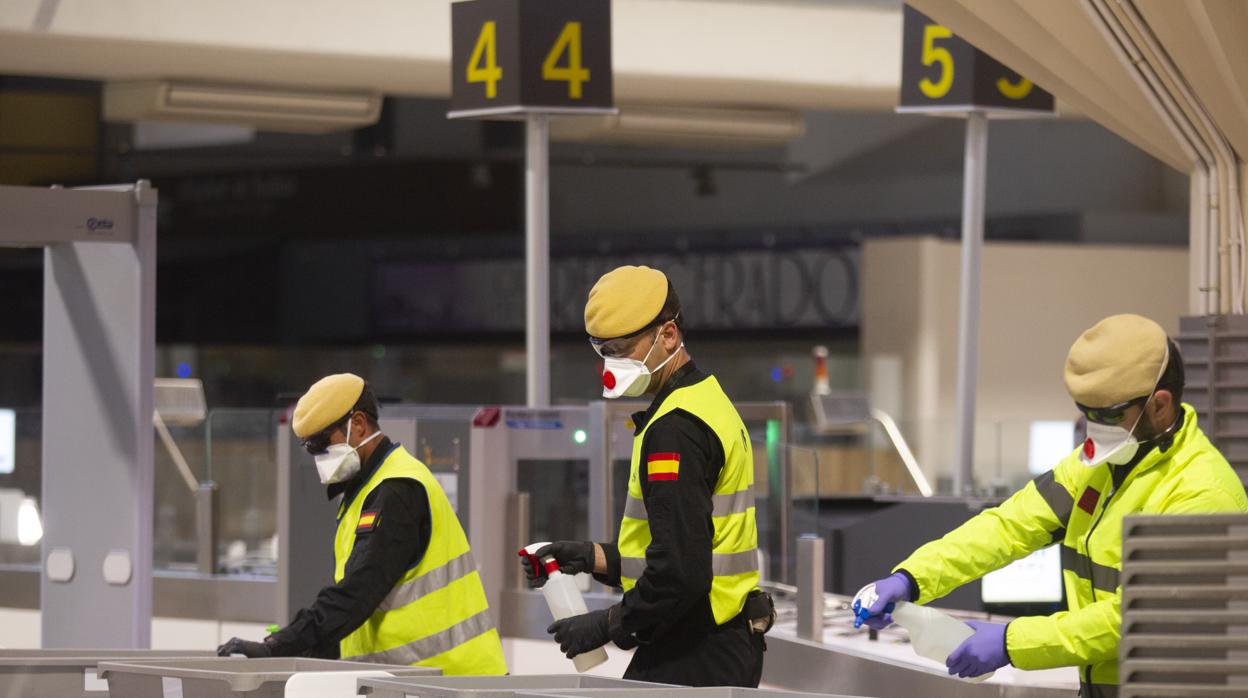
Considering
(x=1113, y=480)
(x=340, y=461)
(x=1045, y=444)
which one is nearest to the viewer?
(x=1113, y=480)

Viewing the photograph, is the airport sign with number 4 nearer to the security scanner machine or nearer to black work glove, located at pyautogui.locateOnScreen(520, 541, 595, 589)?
the security scanner machine

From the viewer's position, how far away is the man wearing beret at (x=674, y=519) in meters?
3.37

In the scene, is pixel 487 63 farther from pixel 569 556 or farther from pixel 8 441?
pixel 569 556

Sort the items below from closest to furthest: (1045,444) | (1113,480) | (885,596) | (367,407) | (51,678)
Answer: (1113,480) → (885,596) → (51,678) → (367,407) → (1045,444)

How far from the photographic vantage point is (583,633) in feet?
11.3

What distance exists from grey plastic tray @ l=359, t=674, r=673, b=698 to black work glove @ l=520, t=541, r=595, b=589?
0.31 m

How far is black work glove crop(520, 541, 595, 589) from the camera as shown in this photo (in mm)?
3703

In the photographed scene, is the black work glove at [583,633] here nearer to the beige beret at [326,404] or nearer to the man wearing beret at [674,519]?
the man wearing beret at [674,519]

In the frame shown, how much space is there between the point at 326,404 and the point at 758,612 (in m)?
1.23

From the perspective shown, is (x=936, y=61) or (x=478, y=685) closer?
(x=478, y=685)

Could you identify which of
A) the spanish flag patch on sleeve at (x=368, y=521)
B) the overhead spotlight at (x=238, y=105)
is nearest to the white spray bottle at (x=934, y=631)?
the spanish flag patch on sleeve at (x=368, y=521)

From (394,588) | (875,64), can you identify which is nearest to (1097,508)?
(394,588)

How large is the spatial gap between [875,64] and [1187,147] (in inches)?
240

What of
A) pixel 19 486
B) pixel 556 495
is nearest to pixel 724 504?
pixel 556 495
